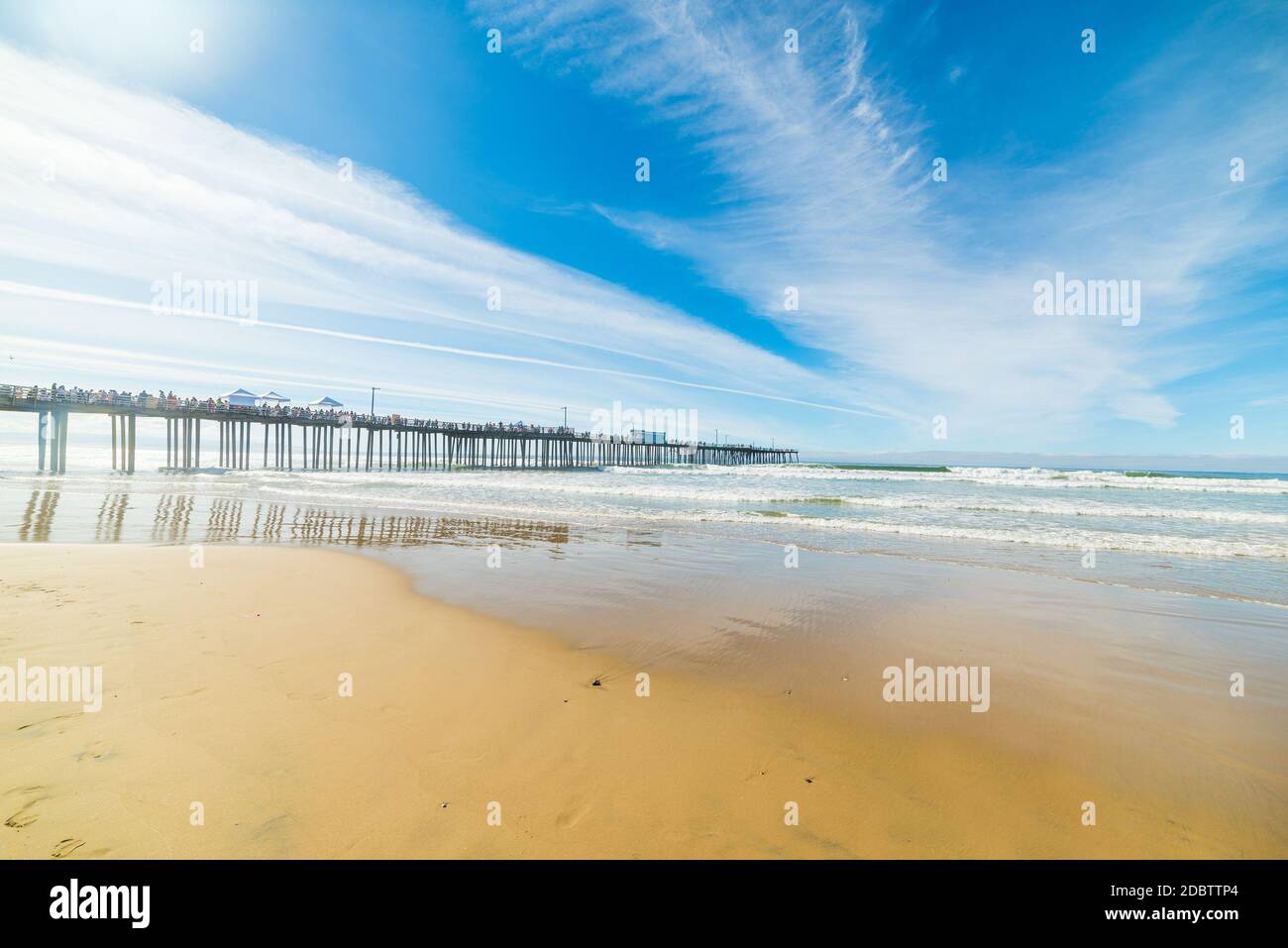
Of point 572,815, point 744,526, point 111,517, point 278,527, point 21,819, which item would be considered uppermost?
point 111,517

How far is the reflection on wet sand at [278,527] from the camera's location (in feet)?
37.2

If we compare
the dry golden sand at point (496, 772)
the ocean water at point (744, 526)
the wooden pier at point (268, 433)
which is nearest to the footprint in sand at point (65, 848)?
the dry golden sand at point (496, 772)

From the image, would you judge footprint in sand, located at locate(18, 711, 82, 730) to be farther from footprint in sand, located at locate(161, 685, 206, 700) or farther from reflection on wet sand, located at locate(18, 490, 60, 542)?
reflection on wet sand, located at locate(18, 490, 60, 542)

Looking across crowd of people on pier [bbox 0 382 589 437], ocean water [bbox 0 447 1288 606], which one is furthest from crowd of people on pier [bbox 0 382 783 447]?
ocean water [bbox 0 447 1288 606]

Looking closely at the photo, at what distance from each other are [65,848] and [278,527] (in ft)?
41.8

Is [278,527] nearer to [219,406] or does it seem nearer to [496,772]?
[496,772]

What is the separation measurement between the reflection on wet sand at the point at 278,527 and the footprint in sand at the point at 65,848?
919 centimetres

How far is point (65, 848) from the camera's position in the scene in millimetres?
2326

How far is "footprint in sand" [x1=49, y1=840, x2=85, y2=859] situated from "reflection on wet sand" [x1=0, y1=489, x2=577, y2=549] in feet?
30.1

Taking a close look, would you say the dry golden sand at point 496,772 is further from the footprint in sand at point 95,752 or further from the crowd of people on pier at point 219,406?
the crowd of people on pier at point 219,406

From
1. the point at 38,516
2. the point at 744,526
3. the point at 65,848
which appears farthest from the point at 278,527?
the point at 65,848

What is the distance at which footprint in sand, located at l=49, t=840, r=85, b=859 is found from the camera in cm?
230
